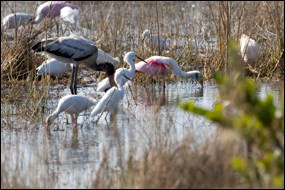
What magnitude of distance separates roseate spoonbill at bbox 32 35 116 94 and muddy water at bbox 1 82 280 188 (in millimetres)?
285

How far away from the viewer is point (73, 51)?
401 inches

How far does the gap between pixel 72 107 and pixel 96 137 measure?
0.57 meters

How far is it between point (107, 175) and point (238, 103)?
3.45 ft

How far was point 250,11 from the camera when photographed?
37.4ft

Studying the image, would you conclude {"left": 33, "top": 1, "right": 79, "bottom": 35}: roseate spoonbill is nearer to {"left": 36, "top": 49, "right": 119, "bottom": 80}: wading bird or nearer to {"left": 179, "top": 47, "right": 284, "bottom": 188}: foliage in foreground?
{"left": 36, "top": 49, "right": 119, "bottom": 80}: wading bird

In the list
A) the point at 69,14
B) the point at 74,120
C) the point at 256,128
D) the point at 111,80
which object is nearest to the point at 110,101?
the point at 74,120

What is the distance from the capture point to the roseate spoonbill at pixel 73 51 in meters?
9.91

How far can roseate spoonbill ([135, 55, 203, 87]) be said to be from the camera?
33.6 feet

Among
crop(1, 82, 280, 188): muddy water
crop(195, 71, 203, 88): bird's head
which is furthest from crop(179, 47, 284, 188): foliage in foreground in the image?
crop(195, 71, 203, 88): bird's head

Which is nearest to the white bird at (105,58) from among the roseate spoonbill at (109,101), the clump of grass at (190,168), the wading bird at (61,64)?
the wading bird at (61,64)

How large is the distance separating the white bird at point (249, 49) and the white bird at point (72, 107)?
2.80m

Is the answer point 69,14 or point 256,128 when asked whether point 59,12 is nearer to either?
point 69,14

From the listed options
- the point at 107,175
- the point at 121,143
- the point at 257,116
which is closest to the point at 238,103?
the point at 257,116

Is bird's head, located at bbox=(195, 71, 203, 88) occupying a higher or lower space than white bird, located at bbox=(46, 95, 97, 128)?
higher
